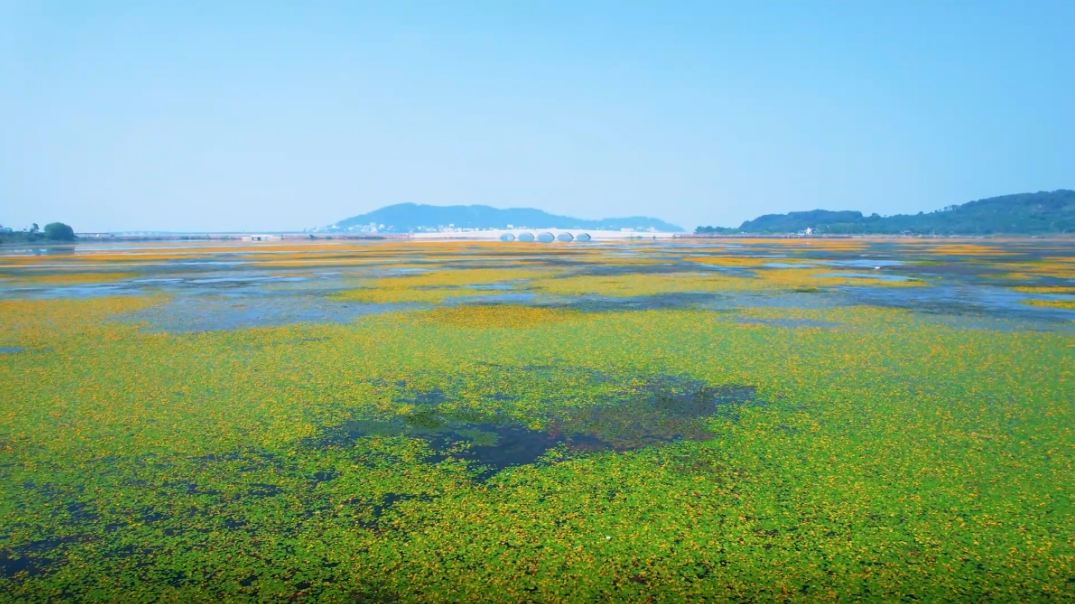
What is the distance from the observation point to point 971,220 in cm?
13275

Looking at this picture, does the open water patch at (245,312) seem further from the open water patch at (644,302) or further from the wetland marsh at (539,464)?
the open water patch at (644,302)

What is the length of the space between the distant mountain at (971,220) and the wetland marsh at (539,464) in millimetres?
126556

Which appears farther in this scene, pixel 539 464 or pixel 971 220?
pixel 971 220

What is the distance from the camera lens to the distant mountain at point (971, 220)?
117125 millimetres

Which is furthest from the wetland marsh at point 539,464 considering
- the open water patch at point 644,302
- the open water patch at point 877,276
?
the open water patch at point 877,276

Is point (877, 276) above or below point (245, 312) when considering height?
below

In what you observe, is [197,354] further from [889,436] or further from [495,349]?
[889,436]

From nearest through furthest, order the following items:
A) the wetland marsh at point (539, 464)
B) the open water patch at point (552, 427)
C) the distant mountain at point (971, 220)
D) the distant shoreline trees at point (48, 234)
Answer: the wetland marsh at point (539, 464) < the open water patch at point (552, 427) < the distant shoreline trees at point (48, 234) < the distant mountain at point (971, 220)

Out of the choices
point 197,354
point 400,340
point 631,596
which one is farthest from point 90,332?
point 631,596

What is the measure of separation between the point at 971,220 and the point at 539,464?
519 feet

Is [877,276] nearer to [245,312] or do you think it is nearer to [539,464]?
[245,312]

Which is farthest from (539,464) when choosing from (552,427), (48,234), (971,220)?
(971,220)

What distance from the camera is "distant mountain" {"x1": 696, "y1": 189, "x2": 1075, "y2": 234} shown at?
11712 cm

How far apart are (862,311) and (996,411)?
7088 millimetres
